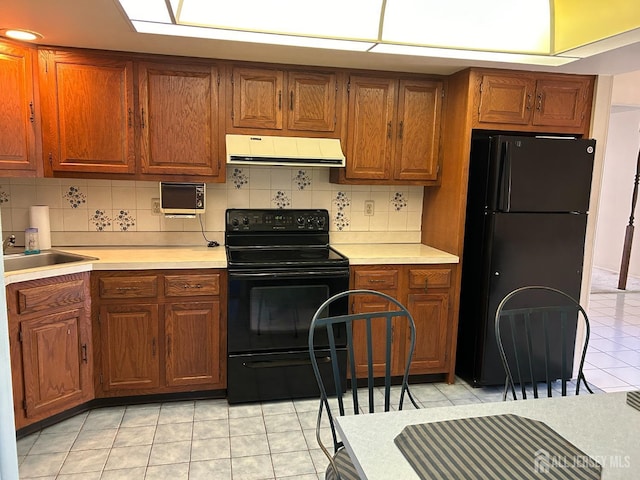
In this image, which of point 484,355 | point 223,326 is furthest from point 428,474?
point 484,355

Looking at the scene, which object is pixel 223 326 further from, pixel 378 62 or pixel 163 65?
pixel 378 62

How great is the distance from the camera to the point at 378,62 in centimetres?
284

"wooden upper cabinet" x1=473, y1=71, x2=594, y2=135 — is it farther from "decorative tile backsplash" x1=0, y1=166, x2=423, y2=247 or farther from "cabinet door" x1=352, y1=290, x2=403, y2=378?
"cabinet door" x1=352, y1=290, x2=403, y2=378

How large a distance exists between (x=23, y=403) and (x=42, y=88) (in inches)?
67.7

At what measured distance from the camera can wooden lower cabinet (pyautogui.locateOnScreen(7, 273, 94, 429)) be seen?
2330mm

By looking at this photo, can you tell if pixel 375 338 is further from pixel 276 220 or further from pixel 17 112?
pixel 17 112

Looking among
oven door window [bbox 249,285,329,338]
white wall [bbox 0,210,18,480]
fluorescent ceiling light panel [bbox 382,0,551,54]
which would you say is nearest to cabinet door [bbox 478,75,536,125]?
fluorescent ceiling light panel [bbox 382,0,551,54]

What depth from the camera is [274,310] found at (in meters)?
2.83

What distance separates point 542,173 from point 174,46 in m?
2.29

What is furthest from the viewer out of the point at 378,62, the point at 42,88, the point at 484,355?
the point at 484,355

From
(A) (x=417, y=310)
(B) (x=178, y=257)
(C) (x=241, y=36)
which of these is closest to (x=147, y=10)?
(C) (x=241, y=36)

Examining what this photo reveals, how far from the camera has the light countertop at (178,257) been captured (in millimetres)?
2486

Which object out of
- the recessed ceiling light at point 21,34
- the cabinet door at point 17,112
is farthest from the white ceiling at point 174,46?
the cabinet door at point 17,112

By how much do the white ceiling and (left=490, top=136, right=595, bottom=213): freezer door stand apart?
1.56ft
